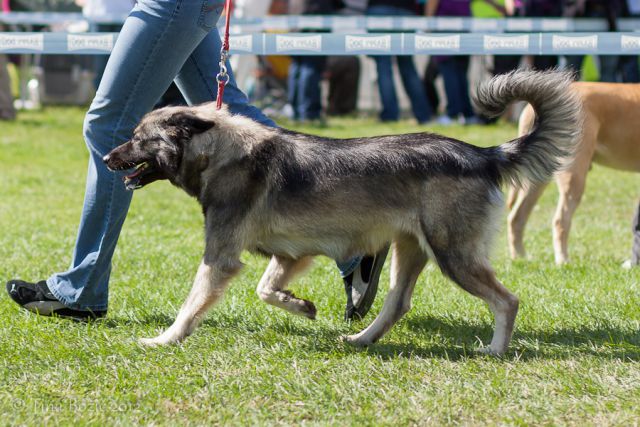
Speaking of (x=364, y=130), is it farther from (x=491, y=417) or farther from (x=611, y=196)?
(x=491, y=417)

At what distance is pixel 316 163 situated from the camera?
152 inches

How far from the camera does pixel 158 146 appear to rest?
389cm

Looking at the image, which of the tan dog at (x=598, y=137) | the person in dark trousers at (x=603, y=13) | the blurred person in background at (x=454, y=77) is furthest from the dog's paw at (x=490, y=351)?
the blurred person in background at (x=454, y=77)

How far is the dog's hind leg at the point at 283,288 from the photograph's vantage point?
420 centimetres

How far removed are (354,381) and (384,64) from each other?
1001 cm

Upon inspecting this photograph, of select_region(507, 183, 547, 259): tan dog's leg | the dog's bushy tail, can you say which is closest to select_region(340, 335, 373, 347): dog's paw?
the dog's bushy tail

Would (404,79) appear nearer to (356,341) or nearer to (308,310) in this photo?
(308,310)

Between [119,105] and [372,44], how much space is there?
102 inches

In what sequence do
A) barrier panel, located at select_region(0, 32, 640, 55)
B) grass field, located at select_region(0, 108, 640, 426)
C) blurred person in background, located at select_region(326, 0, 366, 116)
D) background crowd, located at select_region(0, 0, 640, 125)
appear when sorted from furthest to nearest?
blurred person in background, located at select_region(326, 0, 366, 116)
background crowd, located at select_region(0, 0, 640, 125)
barrier panel, located at select_region(0, 32, 640, 55)
grass field, located at select_region(0, 108, 640, 426)

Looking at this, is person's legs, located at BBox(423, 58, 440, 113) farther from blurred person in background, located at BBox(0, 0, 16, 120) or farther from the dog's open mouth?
the dog's open mouth

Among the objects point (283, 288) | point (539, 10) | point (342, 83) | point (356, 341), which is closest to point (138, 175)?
point (283, 288)

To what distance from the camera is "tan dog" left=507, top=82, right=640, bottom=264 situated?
6066 mm

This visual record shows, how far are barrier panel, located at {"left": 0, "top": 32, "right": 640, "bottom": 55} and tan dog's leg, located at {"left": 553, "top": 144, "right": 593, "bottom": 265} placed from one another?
0.70 meters

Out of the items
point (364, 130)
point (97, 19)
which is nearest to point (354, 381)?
point (364, 130)
